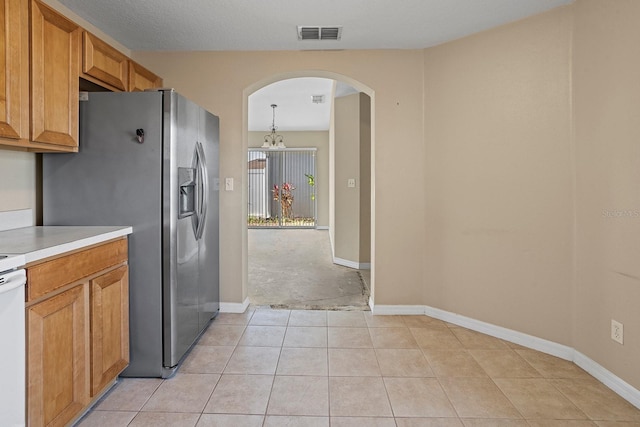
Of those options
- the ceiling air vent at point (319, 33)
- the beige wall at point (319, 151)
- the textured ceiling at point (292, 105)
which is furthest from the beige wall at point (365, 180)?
the beige wall at point (319, 151)

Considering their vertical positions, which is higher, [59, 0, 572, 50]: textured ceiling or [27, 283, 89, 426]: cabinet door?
[59, 0, 572, 50]: textured ceiling

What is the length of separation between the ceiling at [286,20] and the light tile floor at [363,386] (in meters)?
2.41

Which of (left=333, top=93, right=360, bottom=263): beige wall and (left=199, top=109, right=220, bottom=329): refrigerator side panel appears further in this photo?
(left=333, top=93, right=360, bottom=263): beige wall

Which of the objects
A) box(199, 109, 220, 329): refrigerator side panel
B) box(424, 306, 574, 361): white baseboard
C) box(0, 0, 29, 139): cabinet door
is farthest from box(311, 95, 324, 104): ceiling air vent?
box(0, 0, 29, 139): cabinet door

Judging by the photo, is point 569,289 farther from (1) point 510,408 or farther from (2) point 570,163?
(1) point 510,408

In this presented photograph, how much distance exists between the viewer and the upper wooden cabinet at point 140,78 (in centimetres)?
286

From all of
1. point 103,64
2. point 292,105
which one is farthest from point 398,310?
point 292,105

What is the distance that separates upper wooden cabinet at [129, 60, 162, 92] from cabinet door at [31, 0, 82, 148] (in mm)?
608

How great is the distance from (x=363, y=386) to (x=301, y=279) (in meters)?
2.62

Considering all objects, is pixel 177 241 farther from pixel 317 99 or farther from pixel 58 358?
pixel 317 99

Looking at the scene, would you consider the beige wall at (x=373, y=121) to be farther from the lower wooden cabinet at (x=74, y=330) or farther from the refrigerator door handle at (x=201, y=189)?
the lower wooden cabinet at (x=74, y=330)

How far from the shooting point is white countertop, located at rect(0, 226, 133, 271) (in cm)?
153

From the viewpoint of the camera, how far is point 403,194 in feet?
11.5

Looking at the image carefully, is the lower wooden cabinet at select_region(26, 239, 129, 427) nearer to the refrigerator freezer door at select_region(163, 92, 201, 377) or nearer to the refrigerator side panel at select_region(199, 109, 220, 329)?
the refrigerator freezer door at select_region(163, 92, 201, 377)
